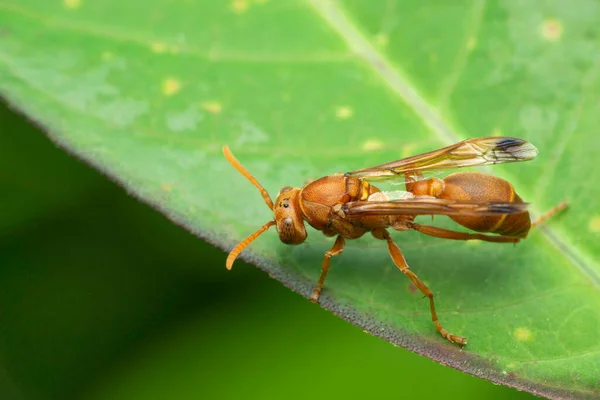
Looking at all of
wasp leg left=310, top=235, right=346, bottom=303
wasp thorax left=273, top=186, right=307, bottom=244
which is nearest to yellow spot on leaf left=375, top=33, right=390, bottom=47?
wasp thorax left=273, top=186, right=307, bottom=244

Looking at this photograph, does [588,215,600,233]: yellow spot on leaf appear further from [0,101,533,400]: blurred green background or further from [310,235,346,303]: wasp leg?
[310,235,346,303]: wasp leg

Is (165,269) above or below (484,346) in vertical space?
above

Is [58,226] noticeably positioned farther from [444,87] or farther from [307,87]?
[444,87]

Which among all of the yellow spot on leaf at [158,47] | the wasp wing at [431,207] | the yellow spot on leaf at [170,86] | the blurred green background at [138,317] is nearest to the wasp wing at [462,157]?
the wasp wing at [431,207]

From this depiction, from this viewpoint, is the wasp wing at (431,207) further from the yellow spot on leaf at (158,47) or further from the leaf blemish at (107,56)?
the leaf blemish at (107,56)

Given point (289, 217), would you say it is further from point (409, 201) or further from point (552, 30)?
point (552, 30)

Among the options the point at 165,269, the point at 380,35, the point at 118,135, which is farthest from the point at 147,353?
the point at 380,35
